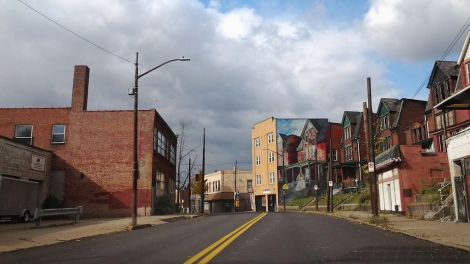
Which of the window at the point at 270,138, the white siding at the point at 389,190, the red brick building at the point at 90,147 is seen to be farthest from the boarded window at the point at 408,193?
the window at the point at 270,138

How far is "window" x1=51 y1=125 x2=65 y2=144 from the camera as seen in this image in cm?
3969

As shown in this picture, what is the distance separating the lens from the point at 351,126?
6619cm

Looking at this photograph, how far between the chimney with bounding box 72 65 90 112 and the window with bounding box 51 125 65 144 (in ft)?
5.73

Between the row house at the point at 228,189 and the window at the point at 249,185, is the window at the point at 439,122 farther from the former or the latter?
the window at the point at 249,185

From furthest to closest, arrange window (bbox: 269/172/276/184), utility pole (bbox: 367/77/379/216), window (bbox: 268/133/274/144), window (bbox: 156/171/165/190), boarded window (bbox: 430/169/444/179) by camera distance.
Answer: window (bbox: 268/133/274/144)
window (bbox: 269/172/276/184)
window (bbox: 156/171/165/190)
boarded window (bbox: 430/169/444/179)
utility pole (bbox: 367/77/379/216)

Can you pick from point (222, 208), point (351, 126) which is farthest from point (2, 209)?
point (222, 208)

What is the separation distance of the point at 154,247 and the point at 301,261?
4.82 metres

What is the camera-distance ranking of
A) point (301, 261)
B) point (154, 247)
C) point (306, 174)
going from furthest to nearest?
1. point (306, 174)
2. point (154, 247)
3. point (301, 261)

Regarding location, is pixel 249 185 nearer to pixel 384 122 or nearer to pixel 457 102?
pixel 384 122

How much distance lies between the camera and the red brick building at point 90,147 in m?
38.5

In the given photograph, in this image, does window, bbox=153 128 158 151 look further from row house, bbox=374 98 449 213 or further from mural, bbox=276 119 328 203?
mural, bbox=276 119 328 203

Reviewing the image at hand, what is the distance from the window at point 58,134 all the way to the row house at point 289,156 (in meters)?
37.8

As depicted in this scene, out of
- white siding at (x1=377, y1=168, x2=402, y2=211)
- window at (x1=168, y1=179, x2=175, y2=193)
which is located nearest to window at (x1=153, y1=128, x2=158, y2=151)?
window at (x1=168, y1=179, x2=175, y2=193)

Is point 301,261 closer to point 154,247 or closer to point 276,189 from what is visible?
point 154,247
